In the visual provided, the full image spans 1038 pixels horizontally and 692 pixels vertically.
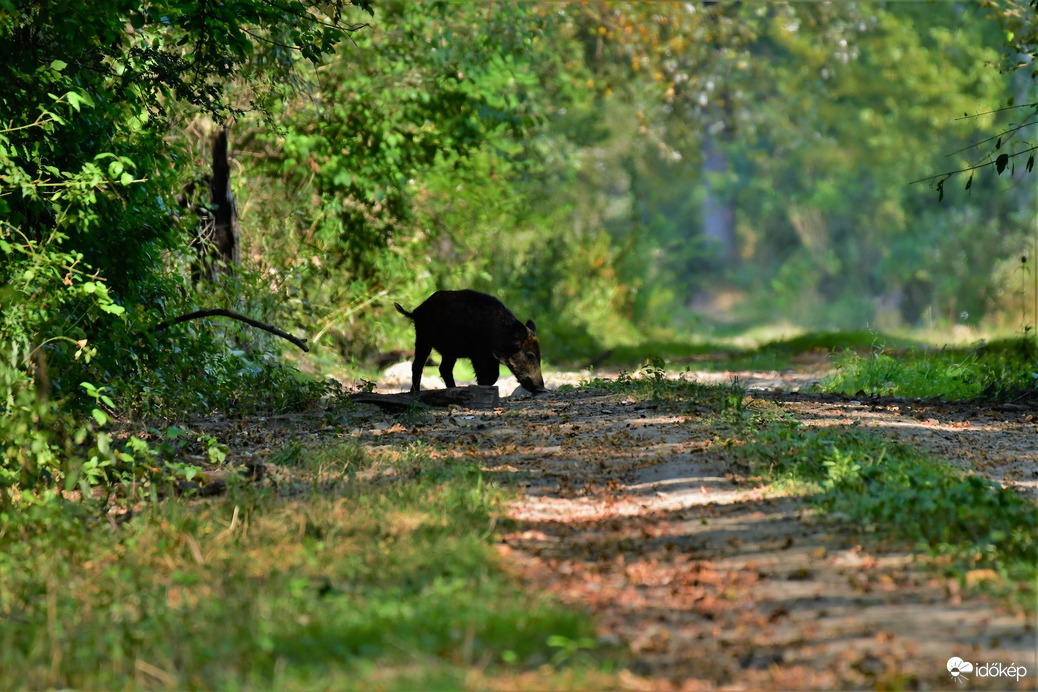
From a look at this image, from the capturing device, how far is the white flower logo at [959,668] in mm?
3732

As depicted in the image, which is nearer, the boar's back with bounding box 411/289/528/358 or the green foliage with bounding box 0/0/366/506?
the green foliage with bounding box 0/0/366/506

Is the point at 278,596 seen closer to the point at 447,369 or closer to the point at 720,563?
the point at 720,563

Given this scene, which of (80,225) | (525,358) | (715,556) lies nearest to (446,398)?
(525,358)

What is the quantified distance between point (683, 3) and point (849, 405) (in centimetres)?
1093

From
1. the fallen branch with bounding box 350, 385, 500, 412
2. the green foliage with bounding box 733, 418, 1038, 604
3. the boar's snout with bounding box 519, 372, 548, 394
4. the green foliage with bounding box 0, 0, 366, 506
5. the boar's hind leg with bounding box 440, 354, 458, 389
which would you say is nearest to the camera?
the green foliage with bounding box 733, 418, 1038, 604

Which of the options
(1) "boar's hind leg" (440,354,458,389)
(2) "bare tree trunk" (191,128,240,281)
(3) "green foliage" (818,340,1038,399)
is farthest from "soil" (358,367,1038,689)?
(2) "bare tree trunk" (191,128,240,281)

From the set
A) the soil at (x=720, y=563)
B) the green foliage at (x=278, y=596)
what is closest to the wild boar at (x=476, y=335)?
the soil at (x=720, y=563)

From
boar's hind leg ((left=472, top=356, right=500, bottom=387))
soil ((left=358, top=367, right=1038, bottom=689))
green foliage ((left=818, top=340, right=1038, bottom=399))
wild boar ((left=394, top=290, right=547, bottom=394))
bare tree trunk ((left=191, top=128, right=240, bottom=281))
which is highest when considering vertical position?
bare tree trunk ((left=191, top=128, right=240, bottom=281))

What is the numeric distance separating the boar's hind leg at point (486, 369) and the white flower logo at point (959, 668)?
23.7 feet

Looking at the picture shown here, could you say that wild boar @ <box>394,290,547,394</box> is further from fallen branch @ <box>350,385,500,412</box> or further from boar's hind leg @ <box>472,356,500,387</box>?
fallen branch @ <box>350,385,500,412</box>

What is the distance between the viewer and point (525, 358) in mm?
10961

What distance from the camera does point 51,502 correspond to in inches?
244

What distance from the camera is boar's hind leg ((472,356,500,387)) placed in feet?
35.9

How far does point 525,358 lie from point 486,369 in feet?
1.30
